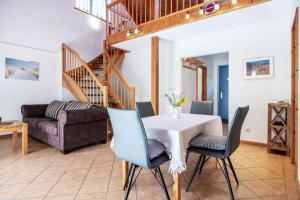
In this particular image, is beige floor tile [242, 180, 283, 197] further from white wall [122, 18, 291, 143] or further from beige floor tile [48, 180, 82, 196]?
beige floor tile [48, 180, 82, 196]

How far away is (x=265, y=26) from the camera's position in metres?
3.54

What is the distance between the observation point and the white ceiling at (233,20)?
295 centimetres

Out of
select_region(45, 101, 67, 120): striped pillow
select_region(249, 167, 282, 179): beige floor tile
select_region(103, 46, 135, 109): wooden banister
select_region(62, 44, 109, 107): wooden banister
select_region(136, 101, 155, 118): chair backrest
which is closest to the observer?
select_region(249, 167, 282, 179): beige floor tile

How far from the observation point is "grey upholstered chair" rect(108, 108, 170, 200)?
153cm

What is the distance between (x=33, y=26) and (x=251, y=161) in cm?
572

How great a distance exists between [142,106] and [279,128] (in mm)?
2400

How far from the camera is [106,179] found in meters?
2.26

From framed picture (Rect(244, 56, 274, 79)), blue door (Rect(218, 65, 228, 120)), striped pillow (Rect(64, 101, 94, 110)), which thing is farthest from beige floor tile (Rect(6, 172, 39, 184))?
blue door (Rect(218, 65, 228, 120))

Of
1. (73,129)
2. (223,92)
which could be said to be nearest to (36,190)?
(73,129)

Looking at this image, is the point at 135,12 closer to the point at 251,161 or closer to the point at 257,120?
the point at 257,120

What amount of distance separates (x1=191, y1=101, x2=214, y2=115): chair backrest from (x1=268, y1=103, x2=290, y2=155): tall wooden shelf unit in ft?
3.29

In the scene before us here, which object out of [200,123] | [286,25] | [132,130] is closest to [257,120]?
[286,25]

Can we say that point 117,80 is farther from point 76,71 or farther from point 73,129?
point 73,129

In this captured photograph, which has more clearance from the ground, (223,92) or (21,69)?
(21,69)
